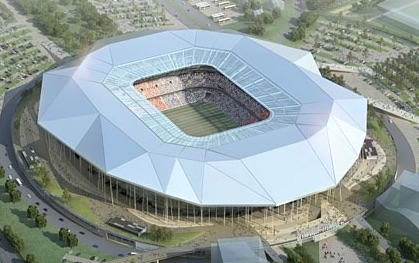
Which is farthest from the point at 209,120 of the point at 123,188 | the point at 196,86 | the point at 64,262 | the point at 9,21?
the point at 9,21

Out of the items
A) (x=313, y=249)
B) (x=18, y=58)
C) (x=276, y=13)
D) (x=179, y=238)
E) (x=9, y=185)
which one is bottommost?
(x=313, y=249)

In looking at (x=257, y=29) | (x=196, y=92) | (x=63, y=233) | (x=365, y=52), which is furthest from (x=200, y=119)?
(x=365, y=52)

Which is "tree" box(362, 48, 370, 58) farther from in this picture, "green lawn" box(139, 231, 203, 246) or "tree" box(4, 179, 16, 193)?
"tree" box(4, 179, 16, 193)

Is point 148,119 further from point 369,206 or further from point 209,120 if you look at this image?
point 369,206

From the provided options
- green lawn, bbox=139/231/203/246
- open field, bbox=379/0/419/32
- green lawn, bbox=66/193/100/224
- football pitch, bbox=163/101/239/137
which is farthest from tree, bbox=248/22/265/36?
green lawn, bbox=139/231/203/246

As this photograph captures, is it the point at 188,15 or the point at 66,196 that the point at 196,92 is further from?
the point at 188,15

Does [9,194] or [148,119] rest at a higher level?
[148,119]
